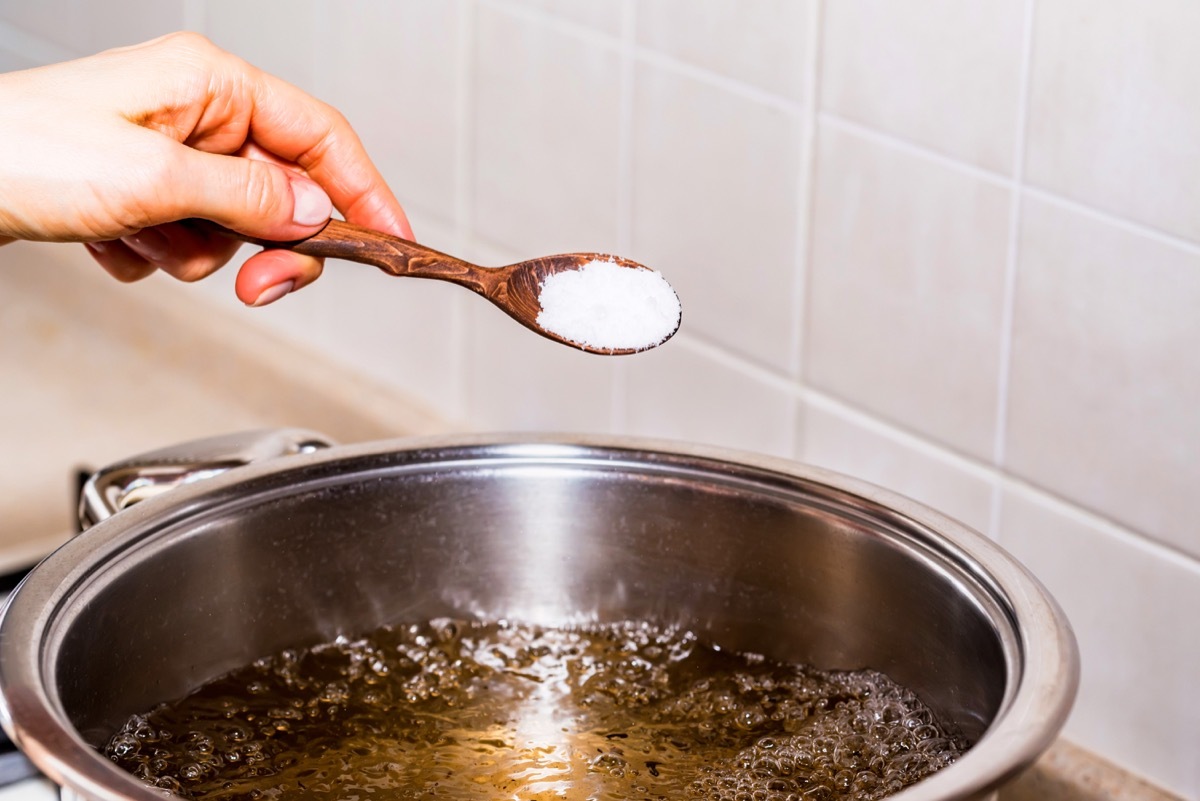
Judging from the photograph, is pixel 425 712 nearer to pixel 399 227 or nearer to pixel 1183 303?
pixel 399 227

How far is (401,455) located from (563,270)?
111 millimetres

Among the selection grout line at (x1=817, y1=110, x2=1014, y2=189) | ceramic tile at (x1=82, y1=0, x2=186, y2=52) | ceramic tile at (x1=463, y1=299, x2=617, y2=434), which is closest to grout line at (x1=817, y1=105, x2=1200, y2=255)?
grout line at (x1=817, y1=110, x2=1014, y2=189)

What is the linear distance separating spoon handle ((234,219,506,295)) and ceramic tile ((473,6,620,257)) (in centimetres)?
34

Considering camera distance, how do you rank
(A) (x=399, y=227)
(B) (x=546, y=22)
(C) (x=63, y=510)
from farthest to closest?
(C) (x=63, y=510)
(B) (x=546, y=22)
(A) (x=399, y=227)

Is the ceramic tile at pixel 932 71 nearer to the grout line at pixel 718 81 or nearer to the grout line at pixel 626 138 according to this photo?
the grout line at pixel 718 81

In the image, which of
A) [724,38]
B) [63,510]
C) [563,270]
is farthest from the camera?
[63,510]

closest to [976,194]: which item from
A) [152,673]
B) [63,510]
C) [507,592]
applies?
[507,592]

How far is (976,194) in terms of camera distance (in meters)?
0.71

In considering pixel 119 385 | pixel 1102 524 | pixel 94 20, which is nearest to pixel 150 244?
pixel 1102 524

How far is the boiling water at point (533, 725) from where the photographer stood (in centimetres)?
52

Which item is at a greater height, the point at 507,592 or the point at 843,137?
the point at 843,137

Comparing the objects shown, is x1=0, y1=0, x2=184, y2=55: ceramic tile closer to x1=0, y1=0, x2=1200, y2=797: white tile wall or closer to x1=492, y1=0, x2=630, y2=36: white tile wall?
x1=0, y1=0, x2=1200, y2=797: white tile wall

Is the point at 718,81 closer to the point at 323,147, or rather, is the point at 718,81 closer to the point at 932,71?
the point at 932,71

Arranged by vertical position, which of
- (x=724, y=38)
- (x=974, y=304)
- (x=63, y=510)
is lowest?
(x=63, y=510)
